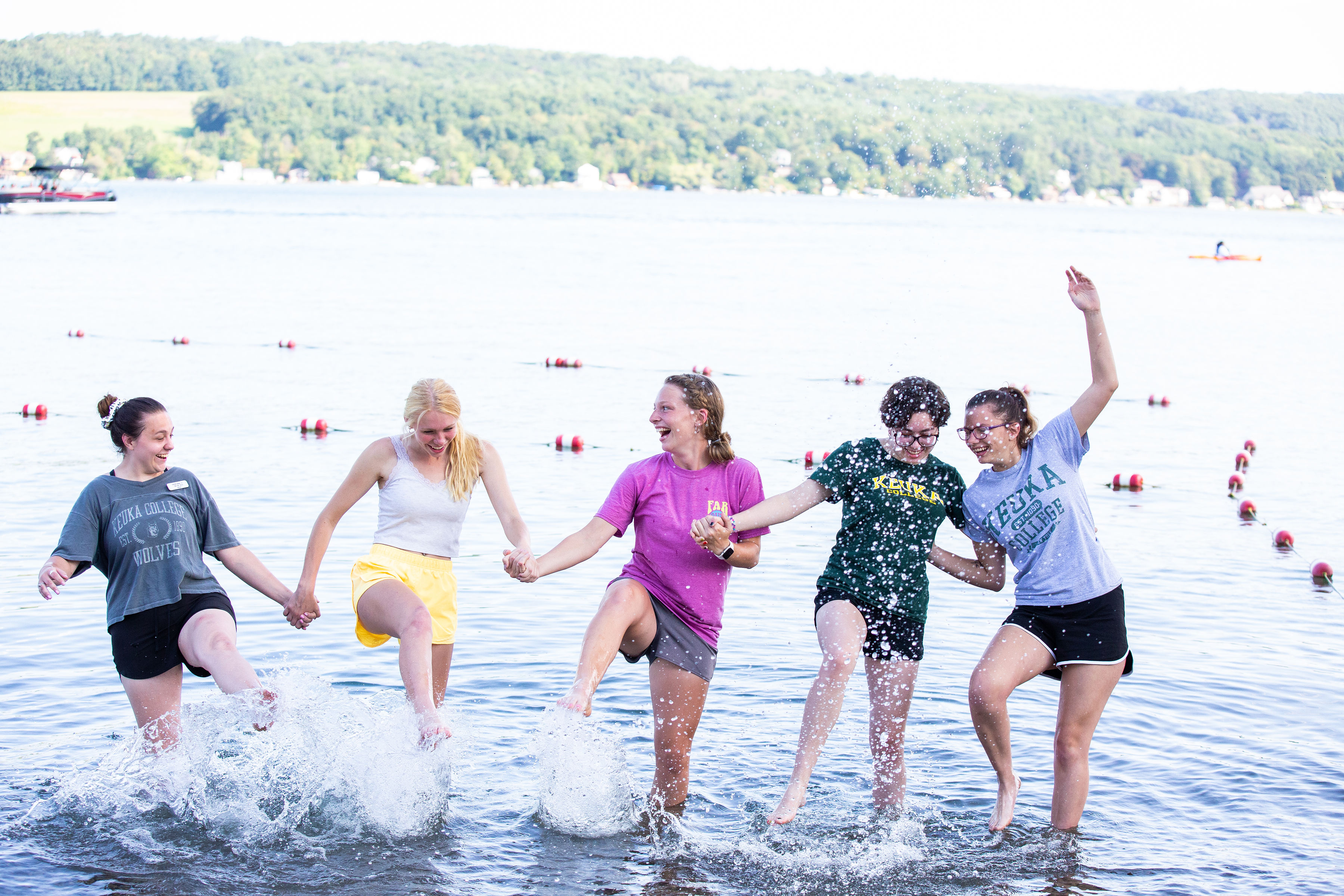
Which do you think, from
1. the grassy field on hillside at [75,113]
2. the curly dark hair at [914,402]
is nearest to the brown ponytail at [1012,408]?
the curly dark hair at [914,402]

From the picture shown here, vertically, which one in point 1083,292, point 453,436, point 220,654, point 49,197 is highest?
point 49,197

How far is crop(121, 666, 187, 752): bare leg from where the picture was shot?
21.4ft

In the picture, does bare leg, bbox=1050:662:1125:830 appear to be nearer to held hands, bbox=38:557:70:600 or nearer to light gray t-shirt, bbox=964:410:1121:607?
light gray t-shirt, bbox=964:410:1121:607

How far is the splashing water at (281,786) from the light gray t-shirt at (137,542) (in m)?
0.68

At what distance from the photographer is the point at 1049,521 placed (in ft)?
20.1

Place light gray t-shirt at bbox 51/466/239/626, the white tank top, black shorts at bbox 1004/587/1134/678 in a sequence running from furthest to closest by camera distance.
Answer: the white tank top
light gray t-shirt at bbox 51/466/239/626
black shorts at bbox 1004/587/1134/678

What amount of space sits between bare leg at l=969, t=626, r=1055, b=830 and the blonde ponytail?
2715mm

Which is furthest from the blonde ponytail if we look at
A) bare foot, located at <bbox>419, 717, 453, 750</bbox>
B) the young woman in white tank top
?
bare foot, located at <bbox>419, 717, 453, 750</bbox>

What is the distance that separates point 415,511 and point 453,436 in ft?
1.44

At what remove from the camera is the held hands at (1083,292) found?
6273 mm

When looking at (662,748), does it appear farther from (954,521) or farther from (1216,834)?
(1216,834)

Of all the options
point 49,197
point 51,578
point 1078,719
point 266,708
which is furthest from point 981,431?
point 49,197

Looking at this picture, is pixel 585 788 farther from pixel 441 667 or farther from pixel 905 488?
pixel 905 488

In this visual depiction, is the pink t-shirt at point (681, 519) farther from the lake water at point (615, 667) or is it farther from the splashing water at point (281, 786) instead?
the splashing water at point (281, 786)
